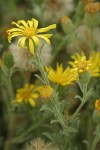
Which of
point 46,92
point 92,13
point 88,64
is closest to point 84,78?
point 88,64

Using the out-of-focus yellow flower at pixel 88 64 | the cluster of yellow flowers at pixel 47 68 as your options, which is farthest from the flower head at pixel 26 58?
the out-of-focus yellow flower at pixel 88 64

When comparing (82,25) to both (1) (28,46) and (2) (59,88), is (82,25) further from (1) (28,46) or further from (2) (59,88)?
(1) (28,46)

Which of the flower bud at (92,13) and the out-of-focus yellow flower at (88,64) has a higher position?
the flower bud at (92,13)

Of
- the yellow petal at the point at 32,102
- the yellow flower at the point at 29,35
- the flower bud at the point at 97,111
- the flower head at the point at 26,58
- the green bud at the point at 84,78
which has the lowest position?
the flower bud at the point at 97,111

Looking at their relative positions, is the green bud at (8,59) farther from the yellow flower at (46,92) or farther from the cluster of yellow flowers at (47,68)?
the yellow flower at (46,92)

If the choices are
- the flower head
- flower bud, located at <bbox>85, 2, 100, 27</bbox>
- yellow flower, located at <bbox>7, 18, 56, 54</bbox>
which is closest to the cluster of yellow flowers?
yellow flower, located at <bbox>7, 18, 56, 54</bbox>

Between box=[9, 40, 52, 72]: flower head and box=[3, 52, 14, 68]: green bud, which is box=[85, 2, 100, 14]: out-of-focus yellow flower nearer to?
box=[9, 40, 52, 72]: flower head

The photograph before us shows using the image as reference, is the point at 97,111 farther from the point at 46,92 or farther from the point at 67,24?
the point at 67,24

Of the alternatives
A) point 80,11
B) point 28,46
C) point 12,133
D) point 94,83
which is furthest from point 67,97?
point 28,46
